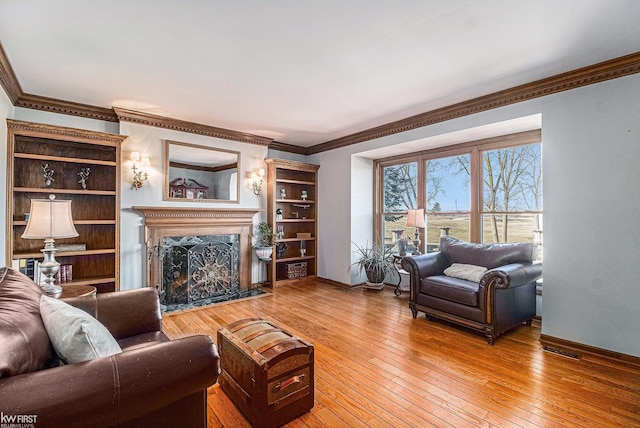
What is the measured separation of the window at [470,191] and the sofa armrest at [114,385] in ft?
12.9

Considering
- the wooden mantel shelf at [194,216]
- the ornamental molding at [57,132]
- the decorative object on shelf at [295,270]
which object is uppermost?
the ornamental molding at [57,132]

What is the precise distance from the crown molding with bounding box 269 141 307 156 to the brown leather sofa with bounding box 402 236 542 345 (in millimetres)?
3180

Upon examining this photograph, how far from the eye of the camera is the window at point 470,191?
12.2 feet

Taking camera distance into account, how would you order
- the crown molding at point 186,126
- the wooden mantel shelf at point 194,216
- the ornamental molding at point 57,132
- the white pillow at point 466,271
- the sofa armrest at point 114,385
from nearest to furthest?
the sofa armrest at point 114,385 → the ornamental molding at point 57,132 → the white pillow at point 466,271 → the crown molding at point 186,126 → the wooden mantel shelf at point 194,216

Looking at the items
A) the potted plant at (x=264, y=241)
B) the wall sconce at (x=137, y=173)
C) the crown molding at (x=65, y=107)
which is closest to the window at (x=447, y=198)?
the potted plant at (x=264, y=241)

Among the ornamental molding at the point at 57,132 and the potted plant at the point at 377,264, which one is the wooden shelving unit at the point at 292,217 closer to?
the potted plant at the point at 377,264

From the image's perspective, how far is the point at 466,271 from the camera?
342 cm

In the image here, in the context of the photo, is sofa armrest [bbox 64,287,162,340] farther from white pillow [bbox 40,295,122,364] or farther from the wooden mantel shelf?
the wooden mantel shelf

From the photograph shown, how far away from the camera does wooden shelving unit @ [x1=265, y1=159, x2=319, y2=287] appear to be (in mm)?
5223

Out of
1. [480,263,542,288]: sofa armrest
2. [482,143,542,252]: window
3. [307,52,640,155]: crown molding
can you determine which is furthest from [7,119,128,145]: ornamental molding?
[482,143,542,252]: window

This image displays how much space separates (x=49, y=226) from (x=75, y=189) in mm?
1615

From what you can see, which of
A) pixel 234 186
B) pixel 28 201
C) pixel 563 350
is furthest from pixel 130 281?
pixel 563 350

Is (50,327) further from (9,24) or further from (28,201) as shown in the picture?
(28,201)

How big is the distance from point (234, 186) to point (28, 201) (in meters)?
2.46
